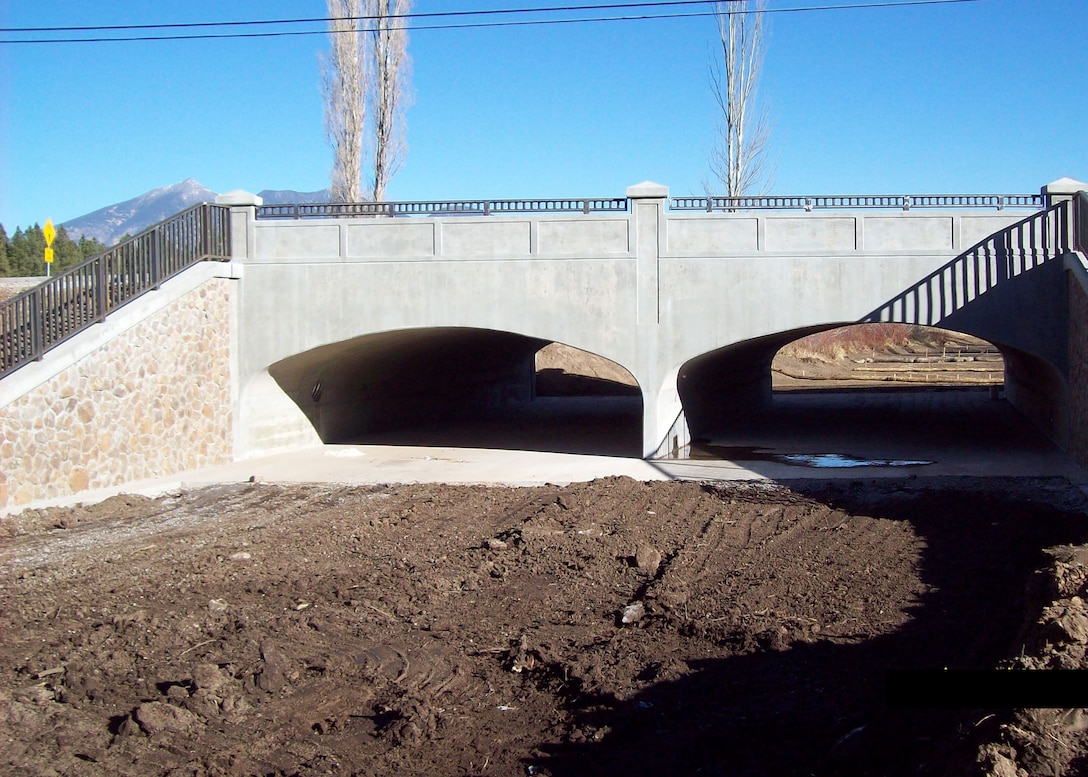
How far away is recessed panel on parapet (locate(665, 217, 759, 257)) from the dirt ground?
5.06 meters

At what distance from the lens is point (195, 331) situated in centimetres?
1491

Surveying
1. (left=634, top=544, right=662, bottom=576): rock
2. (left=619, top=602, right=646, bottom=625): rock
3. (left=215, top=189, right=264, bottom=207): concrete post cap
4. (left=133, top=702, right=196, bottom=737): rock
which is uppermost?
(left=215, top=189, right=264, bottom=207): concrete post cap

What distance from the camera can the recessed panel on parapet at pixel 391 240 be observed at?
15750 millimetres

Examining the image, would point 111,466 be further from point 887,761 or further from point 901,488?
point 887,761

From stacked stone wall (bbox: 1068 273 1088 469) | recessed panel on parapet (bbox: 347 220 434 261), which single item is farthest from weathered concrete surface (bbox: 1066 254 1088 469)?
recessed panel on parapet (bbox: 347 220 434 261)

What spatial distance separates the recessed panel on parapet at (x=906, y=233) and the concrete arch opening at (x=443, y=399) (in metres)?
5.25

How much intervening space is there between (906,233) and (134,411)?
1171 centimetres

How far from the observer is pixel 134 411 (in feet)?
44.3

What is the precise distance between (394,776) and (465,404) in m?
19.1

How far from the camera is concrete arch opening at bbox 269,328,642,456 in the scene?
57.6 feet

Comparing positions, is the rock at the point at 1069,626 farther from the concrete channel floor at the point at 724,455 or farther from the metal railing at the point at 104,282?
the metal railing at the point at 104,282

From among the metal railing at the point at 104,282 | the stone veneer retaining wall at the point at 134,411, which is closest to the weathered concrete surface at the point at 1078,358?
the stone veneer retaining wall at the point at 134,411

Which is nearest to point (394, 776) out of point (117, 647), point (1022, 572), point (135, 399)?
point (117, 647)

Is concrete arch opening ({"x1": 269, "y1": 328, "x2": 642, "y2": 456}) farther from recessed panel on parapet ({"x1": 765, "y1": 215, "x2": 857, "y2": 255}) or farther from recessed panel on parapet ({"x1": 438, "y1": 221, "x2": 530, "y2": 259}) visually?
recessed panel on parapet ({"x1": 765, "y1": 215, "x2": 857, "y2": 255})
